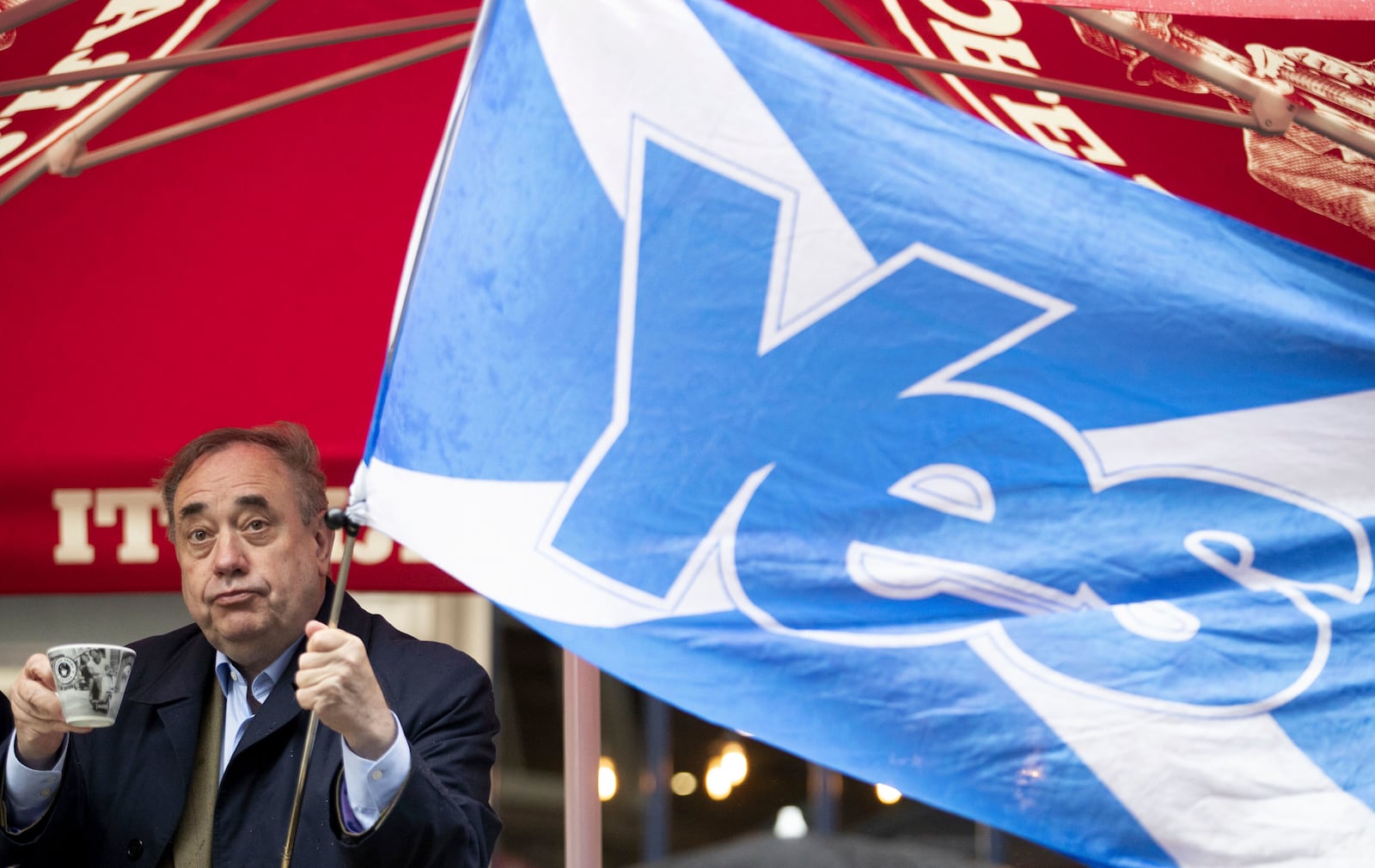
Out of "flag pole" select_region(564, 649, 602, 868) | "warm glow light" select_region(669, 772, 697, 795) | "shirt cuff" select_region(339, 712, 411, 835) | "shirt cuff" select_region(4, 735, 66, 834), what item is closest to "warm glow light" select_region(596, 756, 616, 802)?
"warm glow light" select_region(669, 772, 697, 795)

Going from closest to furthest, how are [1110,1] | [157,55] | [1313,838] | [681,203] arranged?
[1313,838] < [681,203] < [1110,1] < [157,55]

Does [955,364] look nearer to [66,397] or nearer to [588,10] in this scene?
[588,10]

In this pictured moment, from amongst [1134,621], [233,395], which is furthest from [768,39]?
[233,395]

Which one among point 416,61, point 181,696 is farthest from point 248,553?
point 416,61

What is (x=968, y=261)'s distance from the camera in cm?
211

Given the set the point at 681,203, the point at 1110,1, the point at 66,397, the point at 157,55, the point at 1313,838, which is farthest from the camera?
the point at 66,397

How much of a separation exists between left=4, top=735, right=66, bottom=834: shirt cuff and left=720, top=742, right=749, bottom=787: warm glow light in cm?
328

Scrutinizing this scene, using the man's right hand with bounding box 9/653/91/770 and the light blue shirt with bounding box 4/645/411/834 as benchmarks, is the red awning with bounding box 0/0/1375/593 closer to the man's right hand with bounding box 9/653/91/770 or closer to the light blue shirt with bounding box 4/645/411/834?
the light blue shirt with bounding box 4/645/411/834

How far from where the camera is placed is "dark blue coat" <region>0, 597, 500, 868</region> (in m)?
2.50

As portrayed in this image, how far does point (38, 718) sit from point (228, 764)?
320 millimetres

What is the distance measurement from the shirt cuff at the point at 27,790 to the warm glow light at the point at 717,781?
327 centimetres

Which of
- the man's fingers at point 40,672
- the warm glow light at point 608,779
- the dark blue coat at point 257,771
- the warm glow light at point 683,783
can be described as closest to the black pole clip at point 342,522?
the dark blue coat at point 257,771

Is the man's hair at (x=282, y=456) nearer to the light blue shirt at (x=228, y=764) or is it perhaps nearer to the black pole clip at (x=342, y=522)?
the light blue shirt at (x=228, y=764)

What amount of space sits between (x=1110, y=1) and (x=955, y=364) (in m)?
0.75
